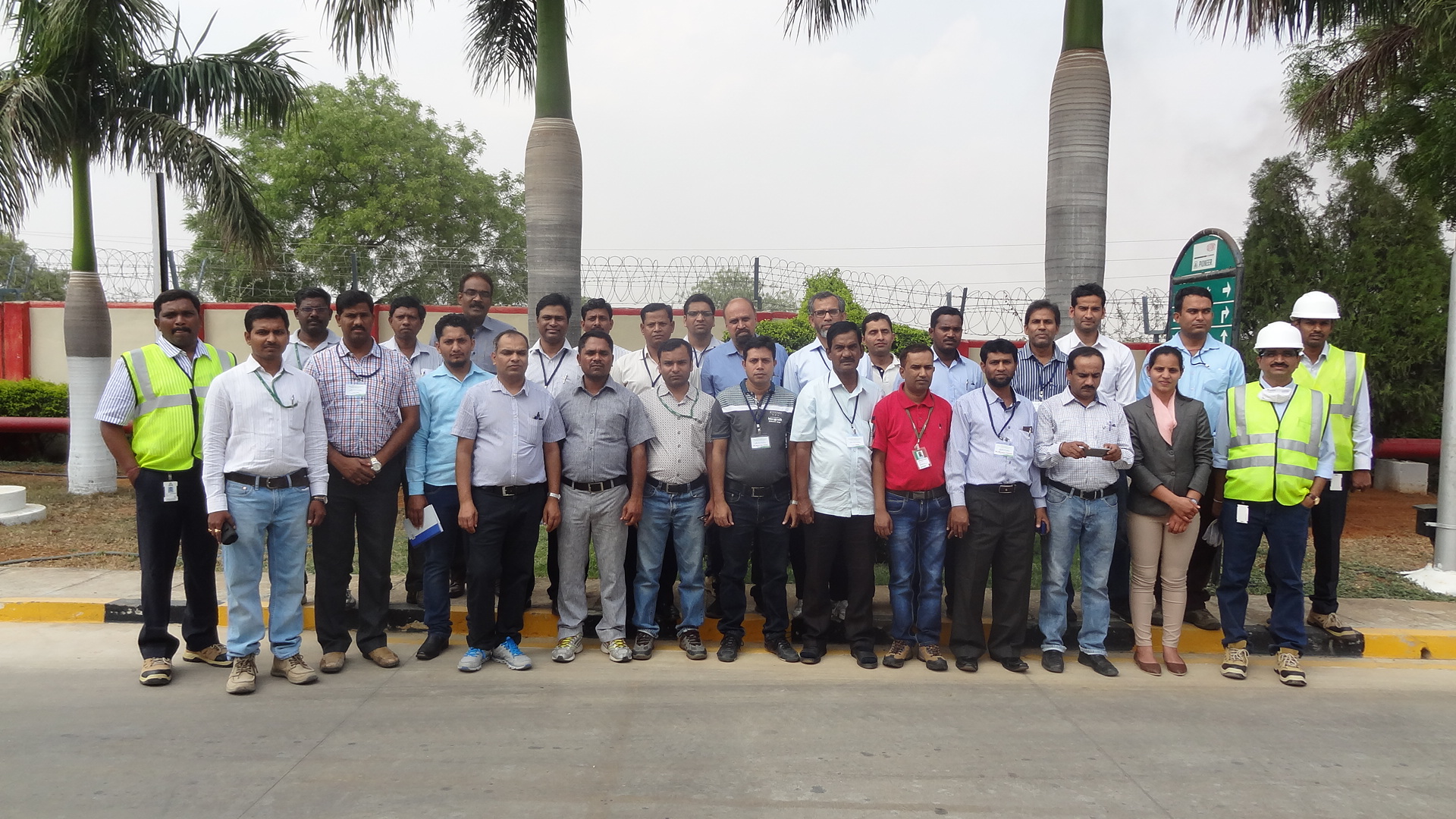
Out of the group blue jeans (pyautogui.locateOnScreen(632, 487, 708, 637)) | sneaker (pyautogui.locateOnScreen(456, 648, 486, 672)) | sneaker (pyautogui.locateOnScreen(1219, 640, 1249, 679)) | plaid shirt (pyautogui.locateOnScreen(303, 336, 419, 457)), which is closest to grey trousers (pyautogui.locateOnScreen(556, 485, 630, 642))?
blue jeans (pyautogui.locateOnScreen(632, 487, 708, 637))

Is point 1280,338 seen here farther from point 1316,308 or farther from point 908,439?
point 908,439

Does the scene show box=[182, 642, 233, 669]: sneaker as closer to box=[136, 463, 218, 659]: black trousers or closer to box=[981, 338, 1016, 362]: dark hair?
box=[136, 463, 218, 659]: black trousers

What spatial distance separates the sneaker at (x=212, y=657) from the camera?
5461mm

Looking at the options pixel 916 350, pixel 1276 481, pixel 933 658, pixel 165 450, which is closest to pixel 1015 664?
pixel 933 658

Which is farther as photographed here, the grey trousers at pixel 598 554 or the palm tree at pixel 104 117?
the palm tree at pixel 104 117

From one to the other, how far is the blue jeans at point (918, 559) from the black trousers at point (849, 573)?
0.14 m

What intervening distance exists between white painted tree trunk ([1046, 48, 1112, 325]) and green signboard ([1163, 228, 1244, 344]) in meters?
0.62

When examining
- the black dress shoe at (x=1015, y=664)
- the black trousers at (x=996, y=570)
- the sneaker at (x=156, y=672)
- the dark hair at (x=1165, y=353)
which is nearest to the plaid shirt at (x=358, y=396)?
the sneaker at (x=156, y=672)

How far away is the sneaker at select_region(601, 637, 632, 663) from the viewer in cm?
561

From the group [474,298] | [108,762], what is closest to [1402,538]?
[474,298]

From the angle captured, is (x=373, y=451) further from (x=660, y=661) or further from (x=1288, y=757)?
(x=1288, y=757)

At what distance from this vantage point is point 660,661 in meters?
5.70

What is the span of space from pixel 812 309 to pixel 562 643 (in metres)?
2.91

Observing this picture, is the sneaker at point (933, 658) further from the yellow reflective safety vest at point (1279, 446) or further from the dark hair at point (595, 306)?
the dark hair at point (595, 306)
